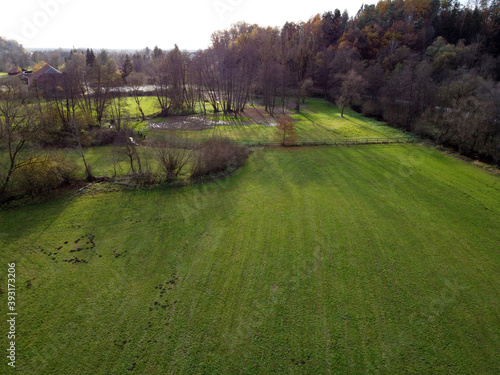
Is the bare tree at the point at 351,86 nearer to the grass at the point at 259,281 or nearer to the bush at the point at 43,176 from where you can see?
the grass at the point at 259,281

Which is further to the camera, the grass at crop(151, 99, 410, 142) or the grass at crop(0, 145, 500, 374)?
the grass at crop(151, 99, 410, 142)

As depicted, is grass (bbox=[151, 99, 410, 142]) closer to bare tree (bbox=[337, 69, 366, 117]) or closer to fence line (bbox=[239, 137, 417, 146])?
fence line (bbox=[239, 137, 417, 146])

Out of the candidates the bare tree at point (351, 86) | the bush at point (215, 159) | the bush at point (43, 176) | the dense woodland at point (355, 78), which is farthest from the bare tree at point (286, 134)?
the bush at point (43, 176)

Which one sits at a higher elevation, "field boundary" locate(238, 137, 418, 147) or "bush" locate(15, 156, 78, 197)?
"field boundary" locate(238, 137, 418, 147)

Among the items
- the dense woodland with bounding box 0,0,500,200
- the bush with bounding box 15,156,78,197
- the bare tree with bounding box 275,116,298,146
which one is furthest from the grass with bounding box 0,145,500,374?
the bare tree with bounding box 275,116,298,146

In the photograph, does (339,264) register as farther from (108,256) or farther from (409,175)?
(409,175)

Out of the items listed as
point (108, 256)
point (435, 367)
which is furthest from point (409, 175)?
point (108, 256)
